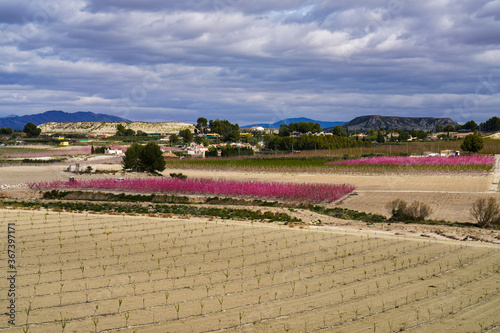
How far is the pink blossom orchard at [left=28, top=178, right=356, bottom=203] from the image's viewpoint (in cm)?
3036

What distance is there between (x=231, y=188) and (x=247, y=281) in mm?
20566

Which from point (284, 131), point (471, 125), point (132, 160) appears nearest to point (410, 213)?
point (132, 160)

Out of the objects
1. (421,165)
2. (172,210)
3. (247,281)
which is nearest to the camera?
(247,281)

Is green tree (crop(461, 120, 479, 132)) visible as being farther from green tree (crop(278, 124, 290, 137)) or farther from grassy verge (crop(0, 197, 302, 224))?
grassy verge (crop(0, 197, 302, 224))

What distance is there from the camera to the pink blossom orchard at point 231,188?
1195 inches

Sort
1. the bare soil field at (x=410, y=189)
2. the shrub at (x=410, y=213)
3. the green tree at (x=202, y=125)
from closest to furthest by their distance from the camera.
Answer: the shrub at (x=410, y=213)
the bare soil field at (x=410, y=189)
the green tree at (x=202, y=125)

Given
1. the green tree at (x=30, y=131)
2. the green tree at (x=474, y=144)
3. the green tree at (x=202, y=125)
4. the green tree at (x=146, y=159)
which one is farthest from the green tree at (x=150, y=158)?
the green tree at (x=202, y=125)

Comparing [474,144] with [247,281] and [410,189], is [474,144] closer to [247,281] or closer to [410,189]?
[410,189]

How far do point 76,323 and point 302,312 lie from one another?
14.2 feet

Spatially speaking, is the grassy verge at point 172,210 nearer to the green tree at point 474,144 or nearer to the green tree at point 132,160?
the green tree at point 132,160

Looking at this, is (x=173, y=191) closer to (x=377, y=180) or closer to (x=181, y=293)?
(x=377, y=180)

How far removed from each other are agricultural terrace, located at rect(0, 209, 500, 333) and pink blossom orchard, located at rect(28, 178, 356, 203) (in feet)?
39.8

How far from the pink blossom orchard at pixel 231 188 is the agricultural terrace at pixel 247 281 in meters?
12.1

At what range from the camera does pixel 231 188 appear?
32969mm
